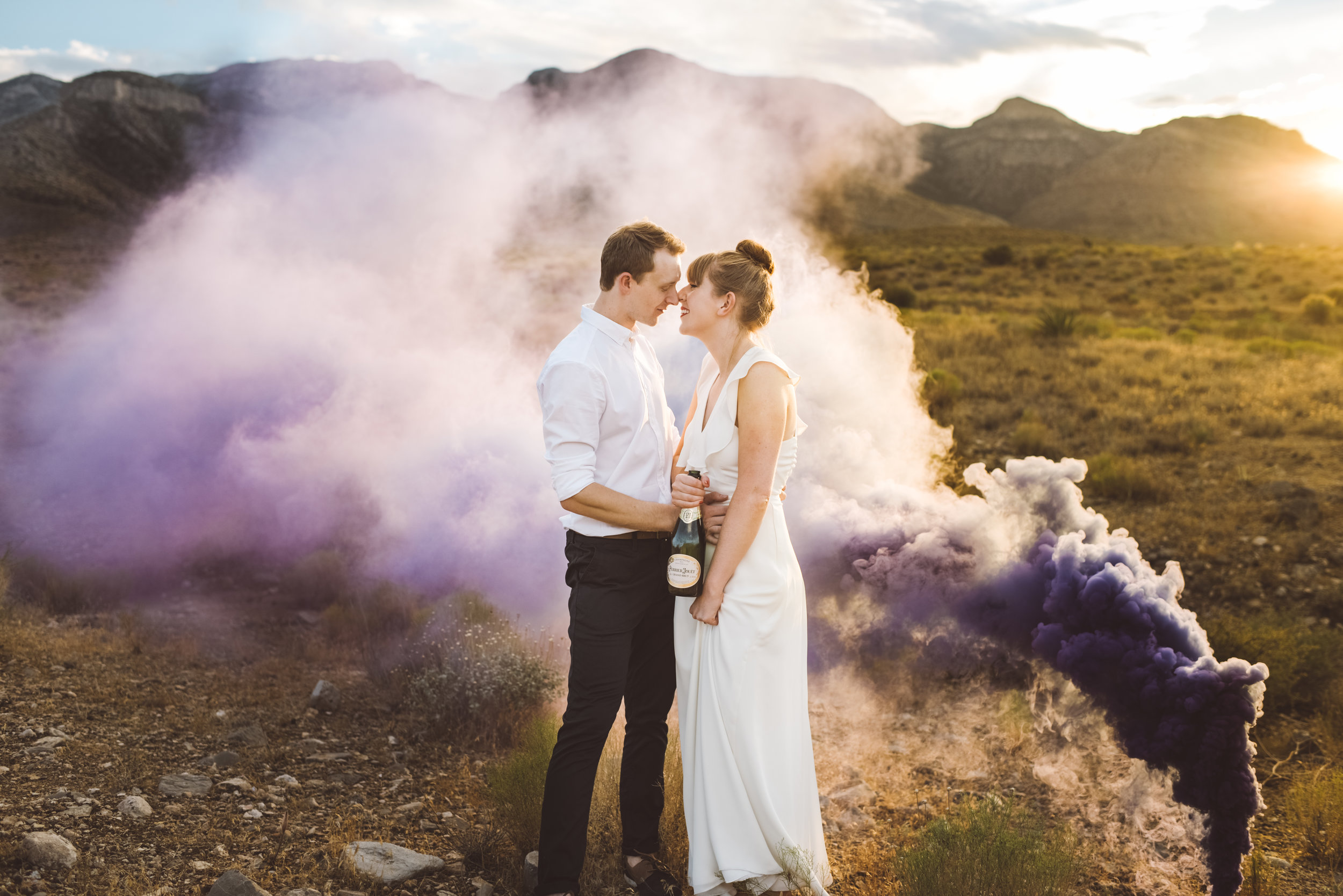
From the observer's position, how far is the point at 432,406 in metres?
7.84

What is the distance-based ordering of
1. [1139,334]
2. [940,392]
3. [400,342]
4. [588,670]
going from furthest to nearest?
1. [1139,334]
2. [940,392]
3. [400,342]
4. [588,670]

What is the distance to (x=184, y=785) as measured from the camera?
12.9 ft

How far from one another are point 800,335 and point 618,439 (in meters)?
3.72

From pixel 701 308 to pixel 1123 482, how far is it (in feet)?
24.1

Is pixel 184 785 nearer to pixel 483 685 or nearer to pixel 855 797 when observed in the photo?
pixel 483 685

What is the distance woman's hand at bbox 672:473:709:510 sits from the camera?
2887mm

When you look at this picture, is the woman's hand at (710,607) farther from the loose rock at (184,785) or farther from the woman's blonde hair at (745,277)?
the loose rock at (184,785)

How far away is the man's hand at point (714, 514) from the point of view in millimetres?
2975

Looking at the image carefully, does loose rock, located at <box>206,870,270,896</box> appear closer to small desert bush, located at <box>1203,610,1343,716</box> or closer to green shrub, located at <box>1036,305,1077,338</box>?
small desert bush, located at <box>1203,610,1343,716</box>

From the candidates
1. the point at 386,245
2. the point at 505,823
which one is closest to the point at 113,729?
the point at 505,823

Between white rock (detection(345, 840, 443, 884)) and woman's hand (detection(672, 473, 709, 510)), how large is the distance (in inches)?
80.0

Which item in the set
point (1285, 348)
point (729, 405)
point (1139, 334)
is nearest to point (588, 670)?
point (729, 405)

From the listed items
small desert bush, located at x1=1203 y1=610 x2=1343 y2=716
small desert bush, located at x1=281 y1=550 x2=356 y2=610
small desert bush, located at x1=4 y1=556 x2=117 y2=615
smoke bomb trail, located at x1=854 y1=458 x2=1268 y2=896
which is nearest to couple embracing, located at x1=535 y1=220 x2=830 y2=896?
smoke bomb trail, located at x1=854 y1=458 x2=1268 y2=896

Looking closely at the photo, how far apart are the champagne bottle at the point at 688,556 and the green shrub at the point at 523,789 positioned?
3.45ft
